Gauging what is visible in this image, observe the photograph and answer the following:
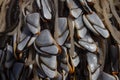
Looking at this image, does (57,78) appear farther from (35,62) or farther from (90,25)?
(90,25)

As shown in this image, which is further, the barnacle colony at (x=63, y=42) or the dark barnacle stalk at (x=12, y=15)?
the dark barnacle stalk at (x=12, y=15)

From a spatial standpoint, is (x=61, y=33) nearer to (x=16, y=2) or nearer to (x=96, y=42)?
(x=96, y=42)

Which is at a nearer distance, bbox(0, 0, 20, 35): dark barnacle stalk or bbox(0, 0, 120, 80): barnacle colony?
bbox(0, 0, 120, 80): barnacle colony

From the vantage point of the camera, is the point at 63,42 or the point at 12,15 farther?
the point at 12,15

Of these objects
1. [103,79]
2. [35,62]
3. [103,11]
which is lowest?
[103,79]

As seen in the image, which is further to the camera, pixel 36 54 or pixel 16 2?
pixel 16 2

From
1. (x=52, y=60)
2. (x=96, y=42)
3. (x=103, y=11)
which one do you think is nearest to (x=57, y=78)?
(x=52, y=60)

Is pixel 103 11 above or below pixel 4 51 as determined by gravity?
above
